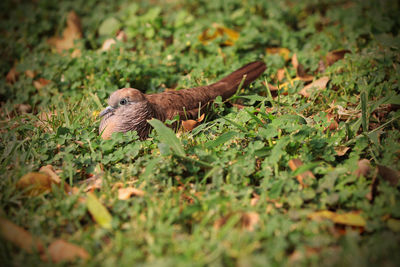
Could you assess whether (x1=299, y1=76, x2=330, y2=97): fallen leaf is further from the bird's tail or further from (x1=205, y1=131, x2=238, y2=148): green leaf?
(x1=205, y1=131, x2=238, y2=148): green leaf

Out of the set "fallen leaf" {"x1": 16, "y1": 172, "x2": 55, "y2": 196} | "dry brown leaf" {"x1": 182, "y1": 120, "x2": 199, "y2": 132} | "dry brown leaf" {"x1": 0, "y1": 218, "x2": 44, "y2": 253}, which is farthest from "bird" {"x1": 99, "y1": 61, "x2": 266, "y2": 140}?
"dry brown leaf" {"x1": 0, "y1": 218, "x2": 44, "y2": 253}

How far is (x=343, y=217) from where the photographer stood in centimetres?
223

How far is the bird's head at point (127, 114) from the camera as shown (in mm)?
3191

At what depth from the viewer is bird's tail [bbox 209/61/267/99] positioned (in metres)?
3.71

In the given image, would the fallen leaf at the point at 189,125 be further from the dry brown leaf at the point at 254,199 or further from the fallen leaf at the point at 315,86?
the fallen leaf at the point at 315,86

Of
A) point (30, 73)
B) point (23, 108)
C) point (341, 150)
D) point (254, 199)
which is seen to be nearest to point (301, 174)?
point (254, 199)

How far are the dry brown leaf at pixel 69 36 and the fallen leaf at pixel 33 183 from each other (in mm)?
3193

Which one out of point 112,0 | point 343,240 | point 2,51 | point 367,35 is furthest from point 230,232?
point 112,0

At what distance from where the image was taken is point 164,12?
228 inches

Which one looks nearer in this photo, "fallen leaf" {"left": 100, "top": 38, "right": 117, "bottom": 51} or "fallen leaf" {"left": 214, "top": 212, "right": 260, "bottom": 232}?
"fallen leaf" {"left": 214, "top": 212, "right": 260, "bottom": 232}

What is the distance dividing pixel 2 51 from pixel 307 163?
14.7ft

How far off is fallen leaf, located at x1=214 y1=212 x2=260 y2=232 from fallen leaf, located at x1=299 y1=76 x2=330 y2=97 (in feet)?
6.42

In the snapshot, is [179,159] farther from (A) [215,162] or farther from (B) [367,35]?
(B) [367,35]

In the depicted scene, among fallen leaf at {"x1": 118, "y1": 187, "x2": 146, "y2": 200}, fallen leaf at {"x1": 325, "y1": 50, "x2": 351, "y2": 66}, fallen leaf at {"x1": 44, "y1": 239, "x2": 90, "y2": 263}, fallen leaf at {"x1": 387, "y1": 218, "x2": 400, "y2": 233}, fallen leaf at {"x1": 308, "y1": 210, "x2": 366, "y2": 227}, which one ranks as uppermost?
fallen leaf at {"x1": 44, "y1": 239, "x2": 90, "y2": 263}
